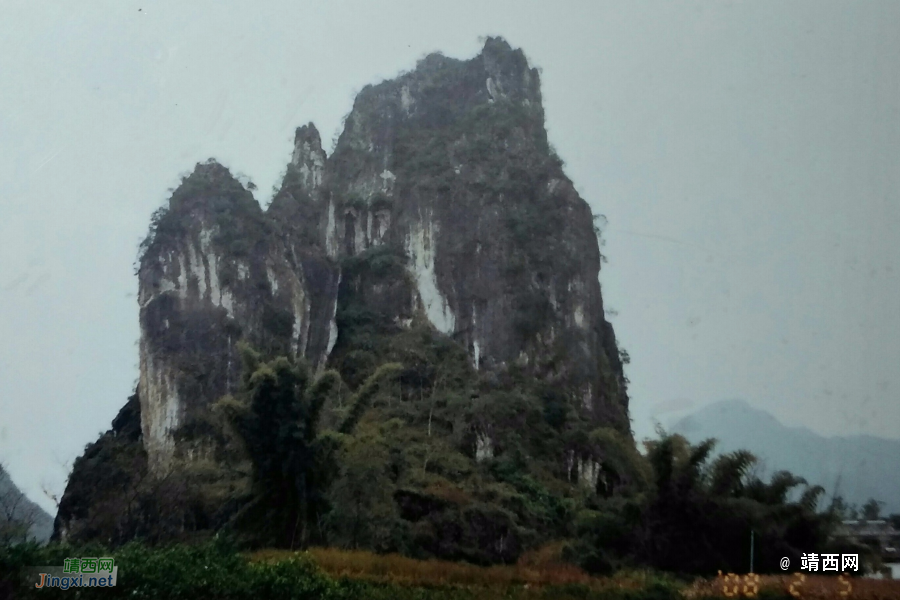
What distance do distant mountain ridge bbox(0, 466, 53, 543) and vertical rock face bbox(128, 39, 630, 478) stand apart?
1932mm

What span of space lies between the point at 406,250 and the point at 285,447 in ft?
34.1

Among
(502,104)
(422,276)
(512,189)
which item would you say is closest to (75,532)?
(422,276)

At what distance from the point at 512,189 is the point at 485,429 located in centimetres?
696

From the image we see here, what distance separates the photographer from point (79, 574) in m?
8.05

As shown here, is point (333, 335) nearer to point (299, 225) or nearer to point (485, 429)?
point (299, 225)

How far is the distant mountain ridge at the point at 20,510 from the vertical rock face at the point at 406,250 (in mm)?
1932

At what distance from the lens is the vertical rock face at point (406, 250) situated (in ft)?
49.6

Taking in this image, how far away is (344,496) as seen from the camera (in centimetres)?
990

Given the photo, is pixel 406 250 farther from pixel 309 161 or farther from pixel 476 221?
pixel 309 161

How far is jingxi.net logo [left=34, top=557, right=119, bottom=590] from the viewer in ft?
26.0

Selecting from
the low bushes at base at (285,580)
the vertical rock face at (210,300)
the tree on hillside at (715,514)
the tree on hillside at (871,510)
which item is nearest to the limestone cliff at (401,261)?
the vertical rock face at (210,300)

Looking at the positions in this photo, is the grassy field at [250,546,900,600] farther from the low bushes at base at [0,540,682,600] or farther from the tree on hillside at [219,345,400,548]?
the tree on hillside at [219,345,400,548]
